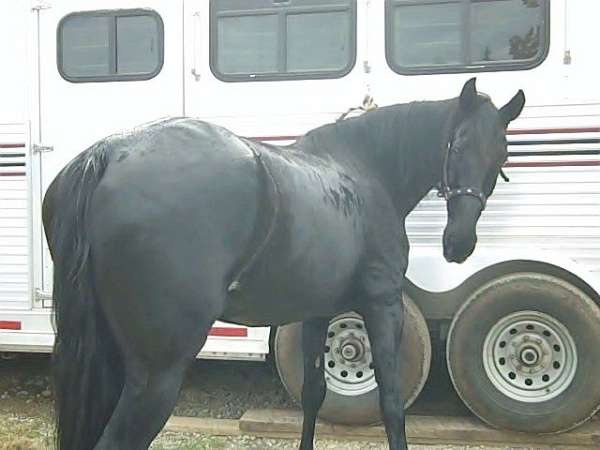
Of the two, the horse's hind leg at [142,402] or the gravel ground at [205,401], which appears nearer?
the horse's hind leg at [142,402]

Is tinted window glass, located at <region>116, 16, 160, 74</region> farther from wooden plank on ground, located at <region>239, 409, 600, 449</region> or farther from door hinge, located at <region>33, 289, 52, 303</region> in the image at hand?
wooden plank on ground, located at <region>239, 409, 600, 449</region>

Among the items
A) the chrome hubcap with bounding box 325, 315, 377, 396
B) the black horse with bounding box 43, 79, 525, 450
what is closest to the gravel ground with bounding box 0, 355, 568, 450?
the chrome hubcap with bounding box 325, 315, 377, 396

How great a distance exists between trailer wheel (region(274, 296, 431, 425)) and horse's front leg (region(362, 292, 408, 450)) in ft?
4.45

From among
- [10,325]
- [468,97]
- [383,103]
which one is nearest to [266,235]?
[468,97]

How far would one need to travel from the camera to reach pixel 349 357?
4484 millimetres

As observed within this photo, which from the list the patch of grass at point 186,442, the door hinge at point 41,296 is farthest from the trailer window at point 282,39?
the patch of grass at point 186,442

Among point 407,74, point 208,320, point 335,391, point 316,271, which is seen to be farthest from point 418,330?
point 208,320

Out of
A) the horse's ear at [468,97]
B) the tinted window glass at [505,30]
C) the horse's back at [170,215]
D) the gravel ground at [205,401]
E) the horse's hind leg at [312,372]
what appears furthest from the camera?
the gravel ground at [205,401]

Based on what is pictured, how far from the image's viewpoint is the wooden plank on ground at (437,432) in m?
4.23

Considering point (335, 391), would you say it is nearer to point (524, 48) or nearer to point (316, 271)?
point (316, 271)

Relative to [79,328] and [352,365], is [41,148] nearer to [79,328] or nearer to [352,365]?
[352,365]

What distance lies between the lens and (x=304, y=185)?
8.69ft

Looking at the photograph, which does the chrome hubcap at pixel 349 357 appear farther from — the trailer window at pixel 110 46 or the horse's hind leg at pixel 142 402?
Answer: the horse's hind leg at pixel 142 402

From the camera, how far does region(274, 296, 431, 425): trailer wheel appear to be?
4.33m
